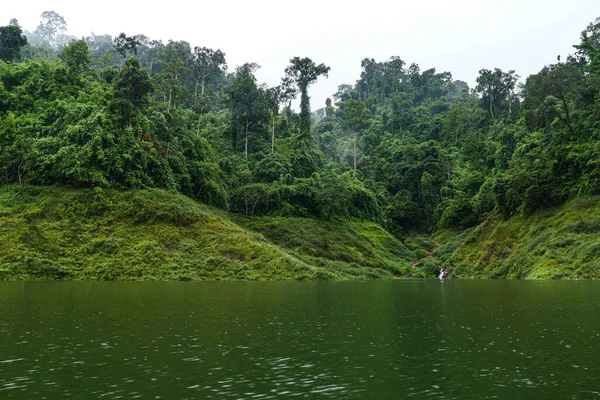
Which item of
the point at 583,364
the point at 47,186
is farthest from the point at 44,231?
the point at 583,364

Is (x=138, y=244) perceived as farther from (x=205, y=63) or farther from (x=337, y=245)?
(x=205, y=63)

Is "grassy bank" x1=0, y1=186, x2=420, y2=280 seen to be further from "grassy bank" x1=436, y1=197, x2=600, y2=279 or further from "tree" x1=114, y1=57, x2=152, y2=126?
"grassy bank" x1=436, y1=197, x2=600, y2=279

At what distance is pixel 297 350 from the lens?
19.4 m

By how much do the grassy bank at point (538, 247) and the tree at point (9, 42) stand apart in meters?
98.9

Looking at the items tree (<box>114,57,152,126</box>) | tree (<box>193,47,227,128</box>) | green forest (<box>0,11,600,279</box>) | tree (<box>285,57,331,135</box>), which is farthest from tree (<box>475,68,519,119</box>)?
tree (<box>114,57,152,126</box>)

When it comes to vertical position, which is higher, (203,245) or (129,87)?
(129,87)

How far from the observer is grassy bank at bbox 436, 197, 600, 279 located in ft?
199

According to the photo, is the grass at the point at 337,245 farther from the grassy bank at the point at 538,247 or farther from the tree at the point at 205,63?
the tree at the point at 205,63

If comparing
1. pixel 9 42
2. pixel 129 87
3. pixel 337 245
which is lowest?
pixel 337 245

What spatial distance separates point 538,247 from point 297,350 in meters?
60.0

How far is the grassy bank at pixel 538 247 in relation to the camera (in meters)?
60.8

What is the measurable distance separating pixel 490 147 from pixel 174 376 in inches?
4531

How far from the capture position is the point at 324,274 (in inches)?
2685

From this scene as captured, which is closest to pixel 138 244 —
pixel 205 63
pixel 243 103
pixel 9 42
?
pixel 243 103
